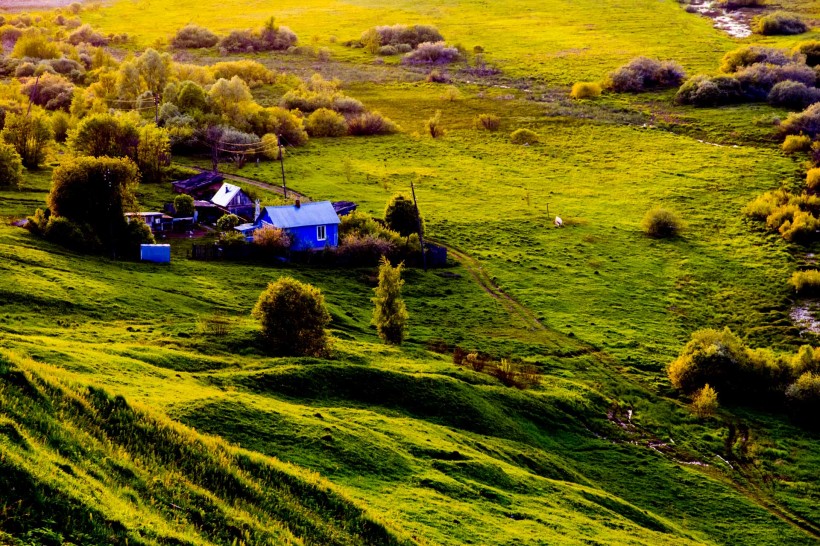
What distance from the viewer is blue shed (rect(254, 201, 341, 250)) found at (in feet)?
260

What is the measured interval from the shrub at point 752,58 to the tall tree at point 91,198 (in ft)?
434

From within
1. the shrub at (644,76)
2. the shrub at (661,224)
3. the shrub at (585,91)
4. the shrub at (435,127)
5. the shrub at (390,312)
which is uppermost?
the shrub at (644,76)

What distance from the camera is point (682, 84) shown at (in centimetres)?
16012

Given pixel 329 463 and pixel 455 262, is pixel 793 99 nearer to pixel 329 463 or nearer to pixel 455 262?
pixel 455 262

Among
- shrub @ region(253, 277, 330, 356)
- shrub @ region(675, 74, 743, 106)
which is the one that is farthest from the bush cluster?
shrub @ region(675, 74, 743, 106)

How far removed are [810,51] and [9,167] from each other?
152226 mm

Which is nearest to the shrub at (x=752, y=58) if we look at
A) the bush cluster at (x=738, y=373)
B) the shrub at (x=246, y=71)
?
the shrub at (x=246, y=71)

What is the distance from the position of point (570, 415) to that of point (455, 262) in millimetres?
31564

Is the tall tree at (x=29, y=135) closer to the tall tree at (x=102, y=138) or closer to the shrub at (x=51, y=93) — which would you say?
the tall tree at (x=102, y=138)

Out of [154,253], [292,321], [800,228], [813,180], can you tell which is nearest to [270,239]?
[154,253]

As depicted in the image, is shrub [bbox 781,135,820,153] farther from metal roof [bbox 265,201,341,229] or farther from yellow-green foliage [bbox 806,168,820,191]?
metal roof [bbox 265,201,341,229]

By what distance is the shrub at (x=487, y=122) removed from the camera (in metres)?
139

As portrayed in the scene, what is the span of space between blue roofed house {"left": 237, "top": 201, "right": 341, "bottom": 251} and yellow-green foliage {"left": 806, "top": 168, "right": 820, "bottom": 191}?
2514 inches

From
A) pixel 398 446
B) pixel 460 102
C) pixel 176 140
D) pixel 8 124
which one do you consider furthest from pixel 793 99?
pixel 398 446
